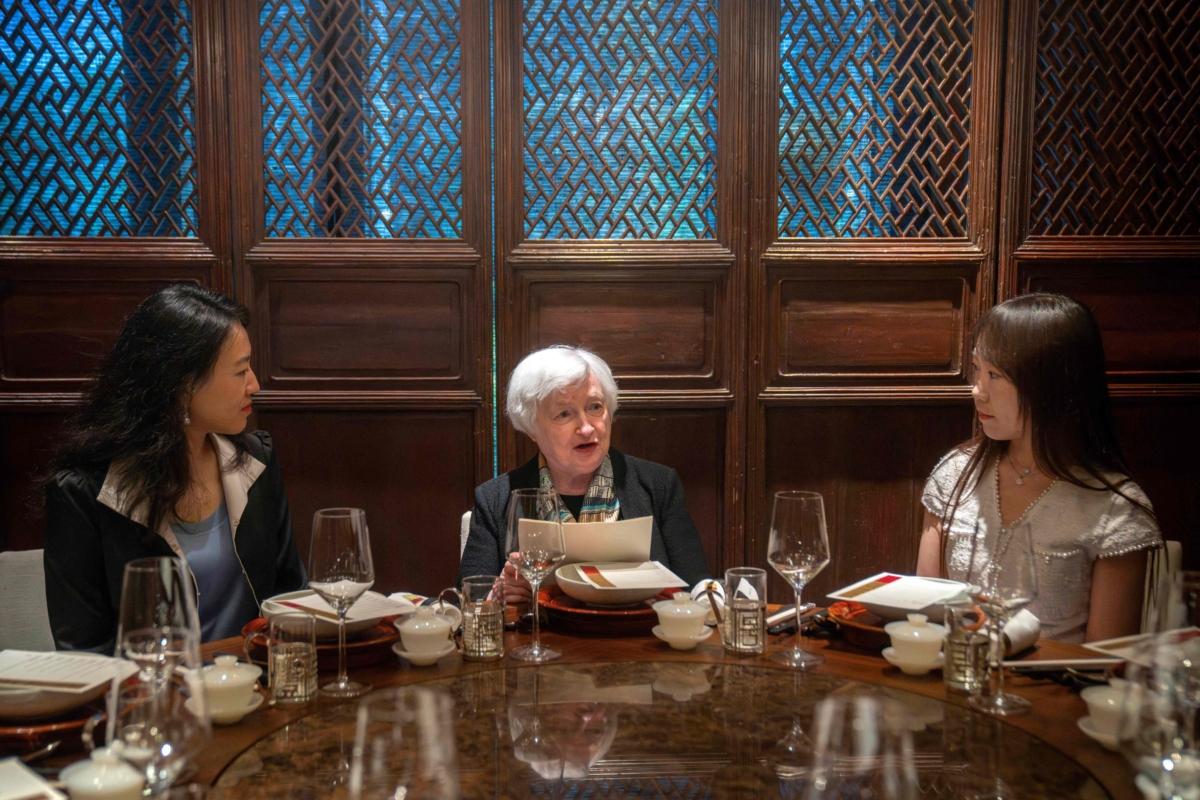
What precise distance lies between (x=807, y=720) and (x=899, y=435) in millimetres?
2211

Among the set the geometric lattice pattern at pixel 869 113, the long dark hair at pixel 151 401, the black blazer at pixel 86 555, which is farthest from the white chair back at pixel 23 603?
the geometric lattice pattern at pixel 869 113

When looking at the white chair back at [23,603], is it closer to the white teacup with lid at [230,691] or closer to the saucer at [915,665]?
the white teacup with lid at [230,691]

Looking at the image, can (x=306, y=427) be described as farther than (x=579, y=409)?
Yes

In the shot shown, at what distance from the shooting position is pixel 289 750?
1237 mm

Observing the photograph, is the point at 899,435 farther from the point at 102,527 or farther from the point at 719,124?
the point at 102,527

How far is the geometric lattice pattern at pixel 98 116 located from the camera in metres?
3.19

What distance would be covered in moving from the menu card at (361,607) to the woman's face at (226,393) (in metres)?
0.64

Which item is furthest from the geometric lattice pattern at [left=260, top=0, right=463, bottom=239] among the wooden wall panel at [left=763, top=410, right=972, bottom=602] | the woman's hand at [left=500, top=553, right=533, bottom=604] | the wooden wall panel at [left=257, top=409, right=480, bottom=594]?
the woman's hand at [left=500, top=553, right=533, bottom=604]

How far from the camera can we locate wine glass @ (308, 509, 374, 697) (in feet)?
4.72

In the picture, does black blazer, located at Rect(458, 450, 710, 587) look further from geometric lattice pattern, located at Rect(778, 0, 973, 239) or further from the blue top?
geometric lattice pattern, located at Rect(778, 0, 973, 239)

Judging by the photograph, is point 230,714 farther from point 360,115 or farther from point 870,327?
point 870,327

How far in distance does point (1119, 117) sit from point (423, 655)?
2.91m

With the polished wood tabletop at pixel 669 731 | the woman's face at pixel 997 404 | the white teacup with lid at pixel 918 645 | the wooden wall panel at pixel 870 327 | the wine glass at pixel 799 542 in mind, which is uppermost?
the wooden wall panel at pixel 870 327

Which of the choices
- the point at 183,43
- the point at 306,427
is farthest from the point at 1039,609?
the point at 183,43
